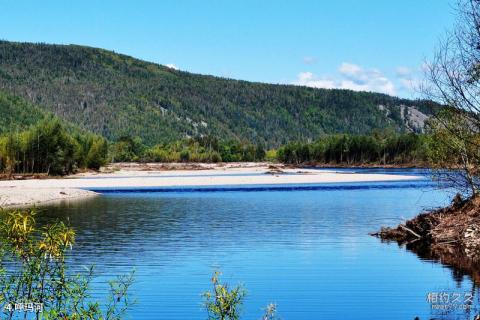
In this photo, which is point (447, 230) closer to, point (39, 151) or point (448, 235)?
point (448, 235)

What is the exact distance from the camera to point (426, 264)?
111 feet

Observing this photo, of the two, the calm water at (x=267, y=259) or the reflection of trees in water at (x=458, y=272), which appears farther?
the calm water at (x=267, y=259)

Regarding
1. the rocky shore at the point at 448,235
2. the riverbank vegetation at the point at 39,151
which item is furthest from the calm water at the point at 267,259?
the riverbank vegetation at the point at 39,151

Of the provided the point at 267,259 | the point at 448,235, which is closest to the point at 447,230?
the point at 448,235

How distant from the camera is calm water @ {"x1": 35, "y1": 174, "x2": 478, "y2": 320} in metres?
25.4

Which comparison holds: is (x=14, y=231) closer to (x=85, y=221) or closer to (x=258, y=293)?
(x=258, y=293)

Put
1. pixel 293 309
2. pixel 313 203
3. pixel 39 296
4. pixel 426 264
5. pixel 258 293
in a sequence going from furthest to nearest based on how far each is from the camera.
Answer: pixel 313 203 → pixel 426 264 → pixel 258 293 → pixel 293 309 → pixel 39 296

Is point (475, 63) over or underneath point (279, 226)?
over

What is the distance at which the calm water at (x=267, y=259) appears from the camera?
2541cm

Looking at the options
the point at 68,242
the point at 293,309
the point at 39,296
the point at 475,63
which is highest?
the point at 475,63

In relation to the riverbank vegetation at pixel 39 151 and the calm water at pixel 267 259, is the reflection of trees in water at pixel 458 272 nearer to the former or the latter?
the calm water at pixel 267 259

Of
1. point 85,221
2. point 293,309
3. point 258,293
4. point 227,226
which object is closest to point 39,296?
point 293,309

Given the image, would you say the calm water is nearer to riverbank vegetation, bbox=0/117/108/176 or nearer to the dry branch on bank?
the dry branch on bank

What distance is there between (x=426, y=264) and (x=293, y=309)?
12.2 m
